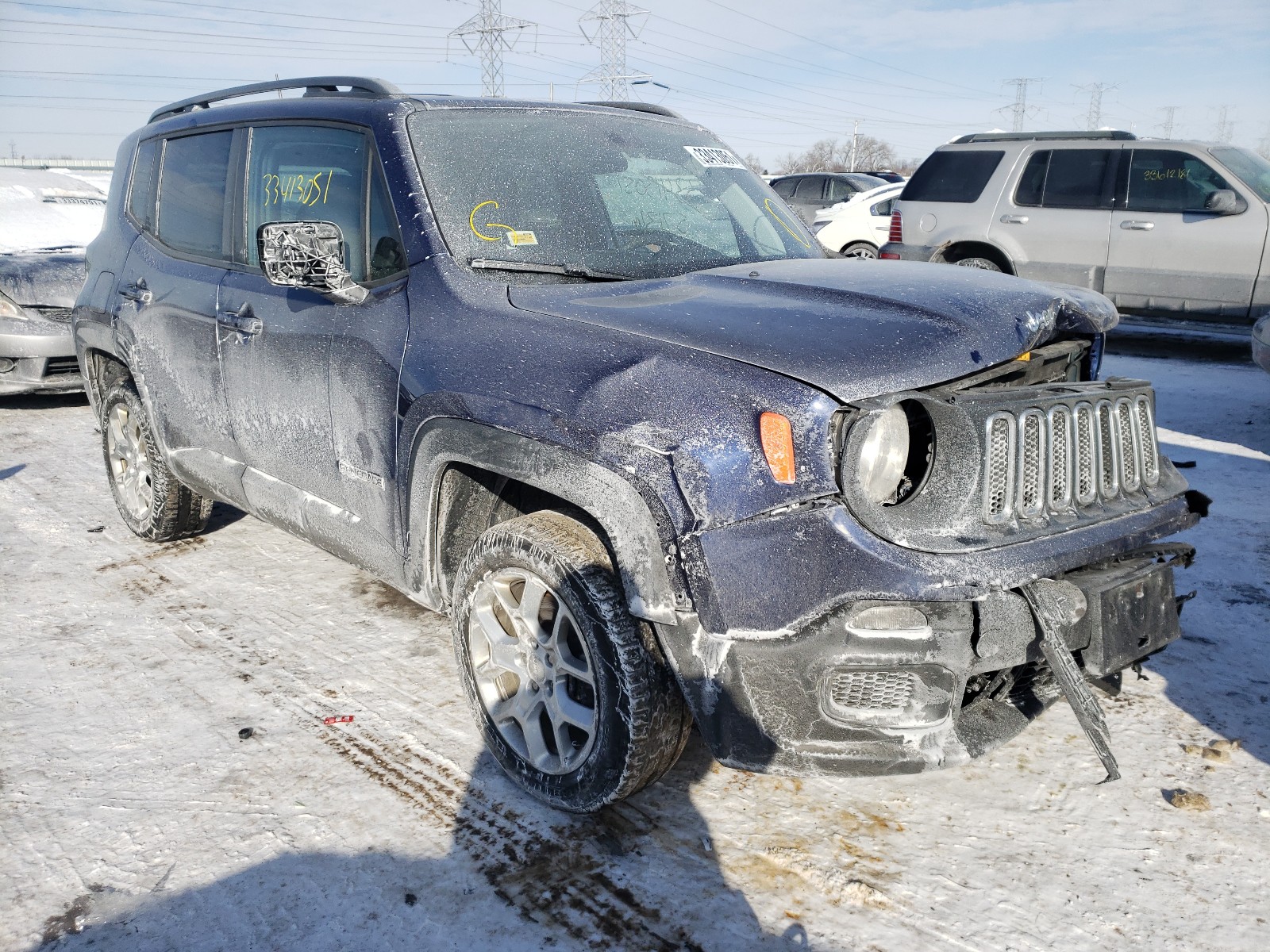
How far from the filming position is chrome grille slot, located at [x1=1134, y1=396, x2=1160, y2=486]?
2.81 m

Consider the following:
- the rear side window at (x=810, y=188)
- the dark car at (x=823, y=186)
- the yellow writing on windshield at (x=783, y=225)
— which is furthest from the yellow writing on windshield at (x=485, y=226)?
the rear side window at (x=810, y=188)

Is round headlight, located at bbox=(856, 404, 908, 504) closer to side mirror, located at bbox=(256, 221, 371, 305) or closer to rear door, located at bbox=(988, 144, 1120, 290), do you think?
side mirror, located at bbox=(256, 221, 371, 305)

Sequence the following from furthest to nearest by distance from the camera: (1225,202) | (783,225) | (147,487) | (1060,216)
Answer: (1060,216), (1225,202), (147,487), (783,225)

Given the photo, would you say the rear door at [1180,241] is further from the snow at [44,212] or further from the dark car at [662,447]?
the snow at [44,212]

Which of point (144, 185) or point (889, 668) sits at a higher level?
point (144, 185)

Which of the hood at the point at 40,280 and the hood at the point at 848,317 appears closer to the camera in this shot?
the hood at the point at 848,317

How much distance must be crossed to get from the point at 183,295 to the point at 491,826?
8.58 ft

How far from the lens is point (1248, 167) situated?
30.6 ft

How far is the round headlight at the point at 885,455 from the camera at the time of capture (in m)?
2.40

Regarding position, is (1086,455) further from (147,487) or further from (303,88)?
(147,487)

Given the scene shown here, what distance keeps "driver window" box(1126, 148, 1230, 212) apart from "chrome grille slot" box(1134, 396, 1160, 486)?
7.51 m

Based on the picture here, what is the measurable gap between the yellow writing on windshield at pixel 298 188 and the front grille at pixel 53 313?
16.9 ft

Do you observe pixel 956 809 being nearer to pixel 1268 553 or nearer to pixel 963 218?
pixel 1268 553

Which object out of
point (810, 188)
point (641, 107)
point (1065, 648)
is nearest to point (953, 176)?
point (641, 107)
